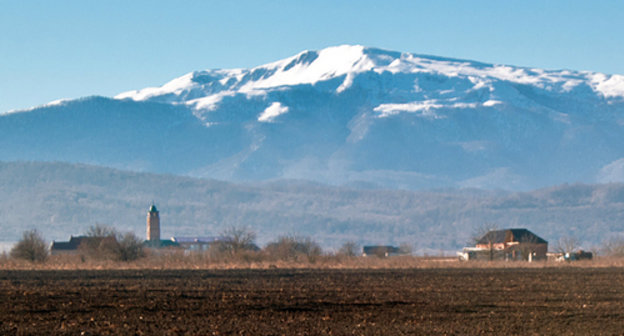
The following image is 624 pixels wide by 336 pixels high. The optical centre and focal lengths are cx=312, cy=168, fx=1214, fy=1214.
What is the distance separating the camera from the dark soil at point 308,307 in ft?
128

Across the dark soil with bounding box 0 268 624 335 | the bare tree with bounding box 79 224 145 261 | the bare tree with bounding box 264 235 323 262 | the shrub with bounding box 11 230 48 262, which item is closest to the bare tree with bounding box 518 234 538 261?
the bare tree with bounding box 264 235 323 262

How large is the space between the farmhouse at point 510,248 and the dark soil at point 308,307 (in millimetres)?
75237

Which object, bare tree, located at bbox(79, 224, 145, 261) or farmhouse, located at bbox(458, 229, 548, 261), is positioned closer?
bare tree, located at bbox(79, 224, 145, 261)

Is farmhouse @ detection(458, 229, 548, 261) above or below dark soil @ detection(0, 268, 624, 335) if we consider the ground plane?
above

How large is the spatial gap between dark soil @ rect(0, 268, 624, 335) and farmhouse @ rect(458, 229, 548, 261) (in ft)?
247

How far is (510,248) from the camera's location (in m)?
153

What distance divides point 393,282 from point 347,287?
7.12 m

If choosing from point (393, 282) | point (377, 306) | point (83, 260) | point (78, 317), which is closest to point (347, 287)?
point (393, 282)

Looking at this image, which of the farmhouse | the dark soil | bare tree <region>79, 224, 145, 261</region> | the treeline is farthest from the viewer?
the farmhouse

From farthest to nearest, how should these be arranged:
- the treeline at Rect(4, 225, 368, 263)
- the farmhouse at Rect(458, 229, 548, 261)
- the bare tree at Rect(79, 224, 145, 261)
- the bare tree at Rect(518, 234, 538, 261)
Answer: the farmhouse at Rect(458, 229, 548, 261), the bare tree at Rect(518, 234, 538, 261), the treeline at Rect(4, 225, 368, 263), the bare tree at Rect(79, 224, 145, 261)

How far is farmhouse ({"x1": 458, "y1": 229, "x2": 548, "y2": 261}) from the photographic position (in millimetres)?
144000

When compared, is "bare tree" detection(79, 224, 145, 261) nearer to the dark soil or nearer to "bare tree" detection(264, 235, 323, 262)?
"bare tree" detection(264, 235, 323, 262)

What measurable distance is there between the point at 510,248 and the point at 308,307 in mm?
109203

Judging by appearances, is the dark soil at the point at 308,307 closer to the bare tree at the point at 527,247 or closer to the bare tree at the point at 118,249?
the bare tree at the point at 118,249
